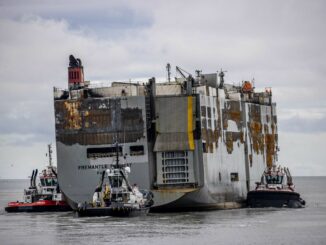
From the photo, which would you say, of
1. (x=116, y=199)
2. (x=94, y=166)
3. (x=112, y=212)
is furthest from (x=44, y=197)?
(x=112, y=212)

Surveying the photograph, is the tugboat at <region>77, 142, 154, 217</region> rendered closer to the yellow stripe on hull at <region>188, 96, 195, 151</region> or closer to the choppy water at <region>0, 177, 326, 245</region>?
the choppy water at <region>0, 177, 326, 245</region>

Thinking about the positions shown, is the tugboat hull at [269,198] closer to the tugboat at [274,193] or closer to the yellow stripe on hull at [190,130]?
the tugboat at [274,193]

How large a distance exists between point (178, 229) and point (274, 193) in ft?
64.5

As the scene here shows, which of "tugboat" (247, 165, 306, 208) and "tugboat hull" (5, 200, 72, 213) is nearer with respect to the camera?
"tugboat" (247, 165, 306, 208)

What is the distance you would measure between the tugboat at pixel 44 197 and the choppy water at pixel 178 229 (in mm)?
6488

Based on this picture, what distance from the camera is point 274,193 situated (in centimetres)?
7988

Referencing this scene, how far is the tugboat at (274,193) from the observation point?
79.7 m

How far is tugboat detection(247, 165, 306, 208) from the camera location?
261 feet

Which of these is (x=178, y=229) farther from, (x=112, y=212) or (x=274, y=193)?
(x=274, y=193)

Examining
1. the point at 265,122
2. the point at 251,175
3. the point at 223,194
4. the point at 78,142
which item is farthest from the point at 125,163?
the point at 265,122

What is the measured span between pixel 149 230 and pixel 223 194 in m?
17.0

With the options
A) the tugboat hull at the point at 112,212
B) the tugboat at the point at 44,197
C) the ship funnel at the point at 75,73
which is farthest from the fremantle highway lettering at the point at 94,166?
the tugboat at the point at 44,197

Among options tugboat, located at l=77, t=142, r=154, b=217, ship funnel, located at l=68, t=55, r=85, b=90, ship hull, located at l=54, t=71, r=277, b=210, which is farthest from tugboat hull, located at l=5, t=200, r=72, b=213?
tugboat, located at l=77, t=142, r=154, b=217

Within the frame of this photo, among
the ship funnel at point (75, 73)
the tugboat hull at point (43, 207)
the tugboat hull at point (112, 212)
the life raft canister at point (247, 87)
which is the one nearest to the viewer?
the tugboat hull at point (112, 212)
